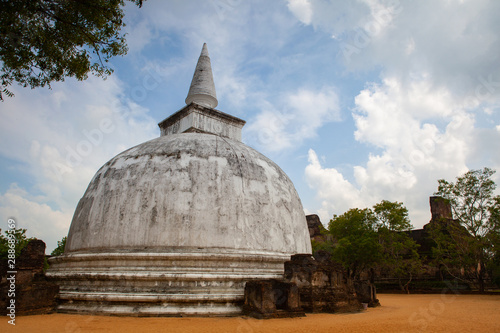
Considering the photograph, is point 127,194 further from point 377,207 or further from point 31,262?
point 377,207

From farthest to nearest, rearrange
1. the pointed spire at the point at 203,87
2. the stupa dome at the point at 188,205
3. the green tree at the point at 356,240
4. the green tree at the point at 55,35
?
the green tree at the point at 356,240 → the pointed spire at the point at 203,87 → the stupa dome at the point at 188,205 → the green tree at the point at 55,35

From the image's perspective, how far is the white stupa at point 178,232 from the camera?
856 centimetres

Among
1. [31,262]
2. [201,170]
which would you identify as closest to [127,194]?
[201,170]

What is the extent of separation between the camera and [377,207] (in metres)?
25.7

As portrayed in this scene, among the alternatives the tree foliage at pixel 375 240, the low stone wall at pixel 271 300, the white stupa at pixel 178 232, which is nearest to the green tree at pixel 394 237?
the tree foliage at pixel 375 240

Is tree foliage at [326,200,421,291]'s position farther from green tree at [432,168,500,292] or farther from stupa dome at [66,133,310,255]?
stupa dome at [66,133,310,255]

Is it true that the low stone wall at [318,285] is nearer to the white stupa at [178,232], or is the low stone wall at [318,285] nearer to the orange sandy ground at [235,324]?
the orange sandy ground at [235,324]

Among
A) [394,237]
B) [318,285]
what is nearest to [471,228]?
[394,237]

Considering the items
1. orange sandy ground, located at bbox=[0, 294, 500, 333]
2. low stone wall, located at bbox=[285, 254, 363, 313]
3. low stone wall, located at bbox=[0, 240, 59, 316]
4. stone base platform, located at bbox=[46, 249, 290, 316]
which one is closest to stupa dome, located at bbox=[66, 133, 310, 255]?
stone base platform, located at bbox=[46, 249, 290, 316]

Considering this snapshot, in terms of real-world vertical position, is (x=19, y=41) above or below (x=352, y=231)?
above

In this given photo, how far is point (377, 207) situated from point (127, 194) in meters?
20.5

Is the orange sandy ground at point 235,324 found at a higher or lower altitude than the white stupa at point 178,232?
lower

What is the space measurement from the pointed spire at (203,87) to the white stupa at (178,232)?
4.51 m

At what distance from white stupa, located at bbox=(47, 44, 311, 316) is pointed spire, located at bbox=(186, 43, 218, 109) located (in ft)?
14.8
